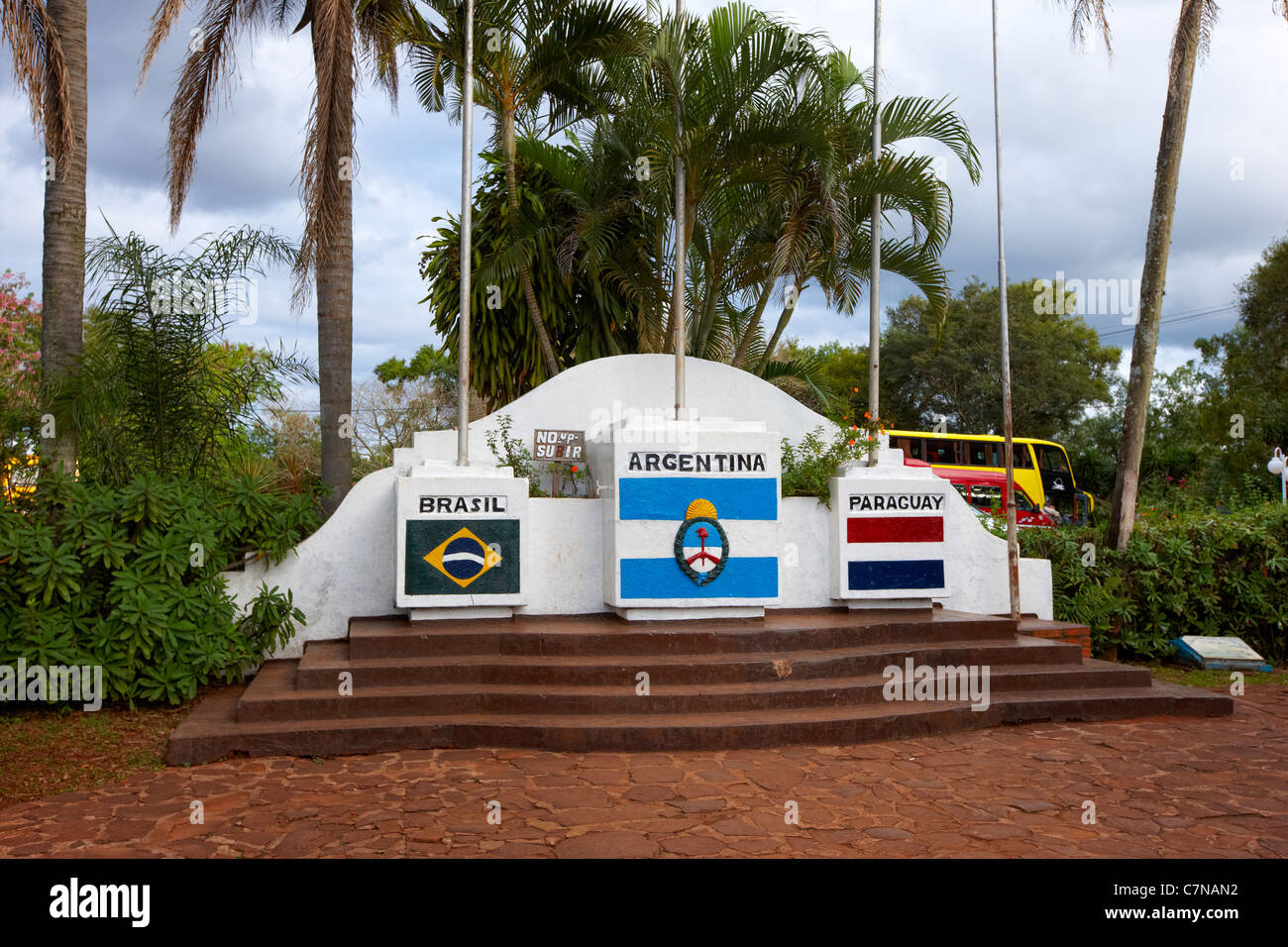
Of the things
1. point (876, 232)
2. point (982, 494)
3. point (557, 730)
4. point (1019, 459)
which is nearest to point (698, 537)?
point (557, 730)

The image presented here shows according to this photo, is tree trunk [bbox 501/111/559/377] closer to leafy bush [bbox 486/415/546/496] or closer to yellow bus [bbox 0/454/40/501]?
leafy bush [bbox 486/415/546/496]

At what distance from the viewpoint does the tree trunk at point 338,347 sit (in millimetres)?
9344

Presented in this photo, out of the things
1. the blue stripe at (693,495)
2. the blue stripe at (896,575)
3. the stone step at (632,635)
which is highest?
the blue stripe at (693,495)

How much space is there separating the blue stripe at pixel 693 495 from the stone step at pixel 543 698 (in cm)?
135

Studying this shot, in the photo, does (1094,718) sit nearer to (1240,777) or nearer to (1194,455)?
(1240,777)

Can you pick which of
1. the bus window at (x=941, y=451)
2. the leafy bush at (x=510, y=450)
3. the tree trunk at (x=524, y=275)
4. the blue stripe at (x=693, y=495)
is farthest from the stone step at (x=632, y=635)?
the bus window at (x=941, y=451)

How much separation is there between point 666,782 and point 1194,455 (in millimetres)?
25328

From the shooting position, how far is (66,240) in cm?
856

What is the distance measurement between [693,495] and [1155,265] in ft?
21.6

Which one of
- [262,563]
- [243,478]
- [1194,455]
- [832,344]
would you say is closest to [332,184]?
[243,478]

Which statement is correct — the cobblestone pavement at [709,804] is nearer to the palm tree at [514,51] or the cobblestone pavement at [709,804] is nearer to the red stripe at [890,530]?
the red stripe at [890,530]

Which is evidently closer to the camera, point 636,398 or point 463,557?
point 463,557

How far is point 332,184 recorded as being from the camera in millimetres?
8961

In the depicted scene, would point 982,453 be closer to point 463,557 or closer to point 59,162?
point 463,557
